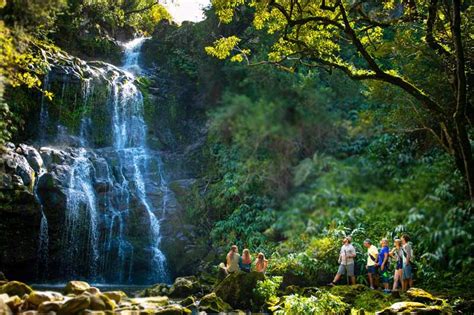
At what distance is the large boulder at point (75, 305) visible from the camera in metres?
8.55

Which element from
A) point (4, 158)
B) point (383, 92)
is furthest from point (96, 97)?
point (383, 92)

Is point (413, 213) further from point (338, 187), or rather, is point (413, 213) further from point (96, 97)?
point (96, 97)

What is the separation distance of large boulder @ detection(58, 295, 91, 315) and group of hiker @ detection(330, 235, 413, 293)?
7.28 m

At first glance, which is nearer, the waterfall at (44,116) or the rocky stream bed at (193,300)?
the rocky stream bed at (193,300)

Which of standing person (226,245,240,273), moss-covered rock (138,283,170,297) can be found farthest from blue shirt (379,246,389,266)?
moss-covered rock (138,283,170,297)

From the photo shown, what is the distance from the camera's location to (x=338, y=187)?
167 inches

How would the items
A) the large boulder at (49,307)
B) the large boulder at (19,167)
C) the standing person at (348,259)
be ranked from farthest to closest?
1. the large boulder at (19,167)
2. the standing person at (348,259)
3. the large boulder at (49,307)

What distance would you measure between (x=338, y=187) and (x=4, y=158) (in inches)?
568

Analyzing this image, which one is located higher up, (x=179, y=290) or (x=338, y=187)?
(x=338, y=187)

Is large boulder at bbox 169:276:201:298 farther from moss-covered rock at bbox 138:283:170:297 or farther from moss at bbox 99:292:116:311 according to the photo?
moss at bbox 99:292:116:311

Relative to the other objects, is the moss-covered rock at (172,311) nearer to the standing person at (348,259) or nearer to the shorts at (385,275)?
the standing person at (348,259)

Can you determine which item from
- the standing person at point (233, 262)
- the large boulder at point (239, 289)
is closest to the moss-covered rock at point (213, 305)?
the large boulder at point (239, 289)

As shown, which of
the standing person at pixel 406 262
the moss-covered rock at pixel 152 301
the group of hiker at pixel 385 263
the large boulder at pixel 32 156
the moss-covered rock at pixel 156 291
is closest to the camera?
the moss-covered rock at pixel 152 301

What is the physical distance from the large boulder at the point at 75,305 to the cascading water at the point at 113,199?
865 centimetres
